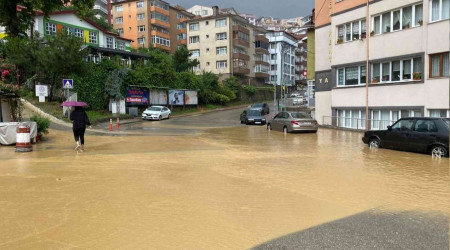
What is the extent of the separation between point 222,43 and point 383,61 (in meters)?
51.2

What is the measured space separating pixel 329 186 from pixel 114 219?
4675mm

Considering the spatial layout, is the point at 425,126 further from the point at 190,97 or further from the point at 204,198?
the point at 190,97

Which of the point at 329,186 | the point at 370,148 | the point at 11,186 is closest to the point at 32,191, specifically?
the point at 11,186

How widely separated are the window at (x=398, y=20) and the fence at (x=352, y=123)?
5658mm

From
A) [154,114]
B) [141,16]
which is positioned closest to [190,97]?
[154,114]

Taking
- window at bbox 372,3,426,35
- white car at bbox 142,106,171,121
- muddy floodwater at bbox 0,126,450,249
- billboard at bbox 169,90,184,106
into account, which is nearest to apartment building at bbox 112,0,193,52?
billboard at bbox 169,90,184,106

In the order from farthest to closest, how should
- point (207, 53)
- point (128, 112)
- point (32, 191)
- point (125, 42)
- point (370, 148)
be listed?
point (207, 53), point (125, 42), point (128, 112), point (370, 148), point (32, 191)

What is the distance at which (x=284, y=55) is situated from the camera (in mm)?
99000

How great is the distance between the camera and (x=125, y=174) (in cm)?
938

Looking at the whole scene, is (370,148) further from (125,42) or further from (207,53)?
(207,53)

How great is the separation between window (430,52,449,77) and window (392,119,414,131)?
7.49 metres

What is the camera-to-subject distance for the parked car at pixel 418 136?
12.1 m

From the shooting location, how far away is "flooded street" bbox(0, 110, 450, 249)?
16.4 feet

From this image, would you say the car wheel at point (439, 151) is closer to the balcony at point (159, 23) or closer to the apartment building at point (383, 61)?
the apartment building at point (383, 61)
